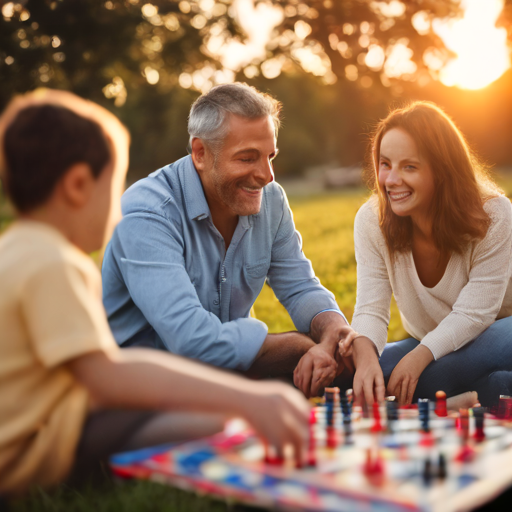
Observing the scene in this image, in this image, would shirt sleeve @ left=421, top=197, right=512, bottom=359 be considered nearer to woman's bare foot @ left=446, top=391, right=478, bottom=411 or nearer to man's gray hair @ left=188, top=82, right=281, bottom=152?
woman's bare foot @ left=446, top=391, right=478, bottom=411

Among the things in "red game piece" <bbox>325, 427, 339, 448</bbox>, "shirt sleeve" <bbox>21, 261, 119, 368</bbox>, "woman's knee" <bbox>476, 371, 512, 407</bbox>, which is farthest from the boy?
"woman's knee" <bbox>476, 371, 512, 407</bbox>

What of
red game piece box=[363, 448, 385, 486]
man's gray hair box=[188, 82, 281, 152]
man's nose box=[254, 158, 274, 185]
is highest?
man's gray hair box=[188, 82, 281, 152]

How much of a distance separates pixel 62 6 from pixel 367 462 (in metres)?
11.4

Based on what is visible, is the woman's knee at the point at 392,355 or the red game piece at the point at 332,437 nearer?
the red game piece at the point at 332,437

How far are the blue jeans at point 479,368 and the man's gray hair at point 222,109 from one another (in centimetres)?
177

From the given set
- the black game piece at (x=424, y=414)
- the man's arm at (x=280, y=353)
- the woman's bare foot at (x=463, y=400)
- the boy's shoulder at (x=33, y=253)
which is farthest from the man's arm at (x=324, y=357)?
the boy's shoulder at (x=33, y=253)

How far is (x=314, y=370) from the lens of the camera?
3408 millimetres

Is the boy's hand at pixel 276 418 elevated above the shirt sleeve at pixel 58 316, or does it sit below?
below

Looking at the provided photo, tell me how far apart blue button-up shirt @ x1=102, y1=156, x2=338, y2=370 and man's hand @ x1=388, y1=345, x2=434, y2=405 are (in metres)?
Result: 0.59

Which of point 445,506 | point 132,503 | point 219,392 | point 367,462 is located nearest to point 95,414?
point 132,503

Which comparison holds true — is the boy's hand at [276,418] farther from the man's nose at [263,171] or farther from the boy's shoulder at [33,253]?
the man's nose at [263,171]

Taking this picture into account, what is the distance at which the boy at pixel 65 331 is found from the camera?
1729 millimetres

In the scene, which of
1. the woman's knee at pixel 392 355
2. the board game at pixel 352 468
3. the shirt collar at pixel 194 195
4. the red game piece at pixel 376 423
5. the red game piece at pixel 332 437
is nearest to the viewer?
the board game at pixel 352 468

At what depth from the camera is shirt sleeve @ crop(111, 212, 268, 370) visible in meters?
3.16
